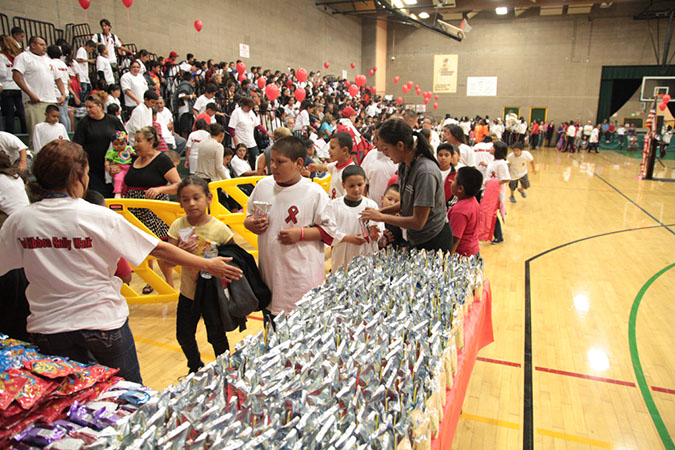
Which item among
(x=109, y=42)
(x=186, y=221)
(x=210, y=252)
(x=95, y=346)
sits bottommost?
(x=95, y=346)

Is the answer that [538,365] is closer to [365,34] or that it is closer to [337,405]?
[337,405]

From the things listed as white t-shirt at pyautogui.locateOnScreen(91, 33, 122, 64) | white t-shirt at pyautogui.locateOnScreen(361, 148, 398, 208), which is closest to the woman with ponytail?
white t-shirt at pyautogui.locateOnScreen(361, 148, 398, 208)

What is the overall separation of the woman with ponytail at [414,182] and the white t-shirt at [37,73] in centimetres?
623

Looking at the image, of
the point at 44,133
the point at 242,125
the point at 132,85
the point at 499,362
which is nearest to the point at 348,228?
the point at 499,362

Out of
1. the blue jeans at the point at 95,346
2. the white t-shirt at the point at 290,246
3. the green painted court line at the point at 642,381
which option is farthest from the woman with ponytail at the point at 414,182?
the green painted court line at the point at 642,381

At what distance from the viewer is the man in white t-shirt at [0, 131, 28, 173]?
4.61m

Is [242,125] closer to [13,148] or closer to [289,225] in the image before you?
[13,148]

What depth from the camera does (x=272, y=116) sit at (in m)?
11.4

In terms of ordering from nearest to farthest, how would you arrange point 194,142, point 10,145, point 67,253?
1. point 67,253
2. point 10,145
3. point 194,142

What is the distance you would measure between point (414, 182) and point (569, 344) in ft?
7.19

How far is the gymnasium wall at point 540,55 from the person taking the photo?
2339cm

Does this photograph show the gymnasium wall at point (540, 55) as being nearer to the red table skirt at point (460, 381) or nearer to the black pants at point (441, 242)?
the black pants at point (441, 242)

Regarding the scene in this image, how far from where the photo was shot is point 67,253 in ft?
5.48

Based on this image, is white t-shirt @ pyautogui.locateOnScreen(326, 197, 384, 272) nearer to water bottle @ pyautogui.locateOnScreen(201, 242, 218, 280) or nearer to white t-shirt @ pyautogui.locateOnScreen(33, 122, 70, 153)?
water bottle @ pyautogui.locateOnScreen(201, 242, 218, 280)
